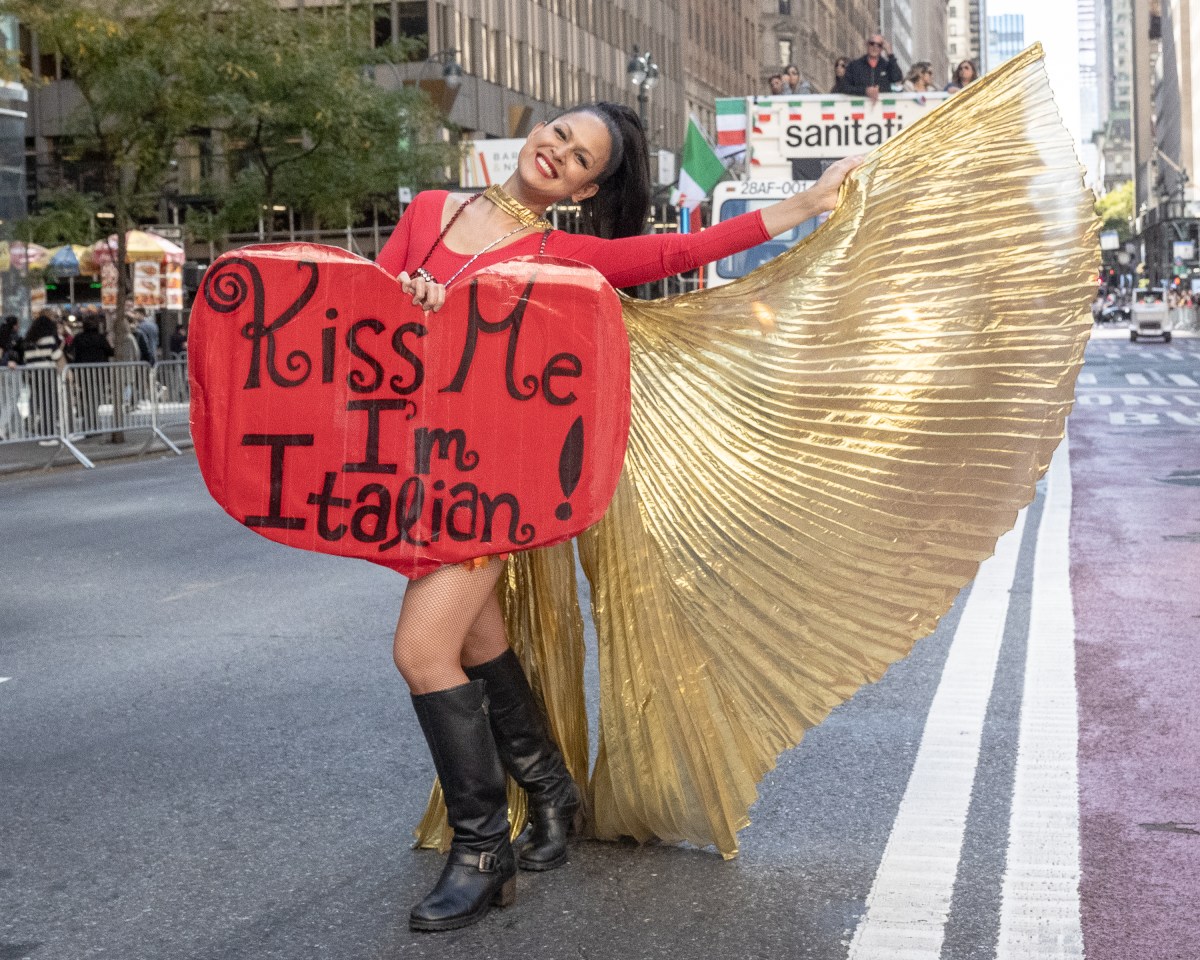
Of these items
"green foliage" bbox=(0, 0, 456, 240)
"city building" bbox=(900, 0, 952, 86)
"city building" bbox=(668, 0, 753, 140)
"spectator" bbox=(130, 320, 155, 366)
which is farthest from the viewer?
"city building" bbox=(900, 0, 952, 86)

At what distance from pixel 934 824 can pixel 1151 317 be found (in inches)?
2318

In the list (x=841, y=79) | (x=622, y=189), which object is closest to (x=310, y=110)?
(x=841, y=79)

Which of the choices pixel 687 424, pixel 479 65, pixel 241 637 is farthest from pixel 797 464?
pixel 479 65

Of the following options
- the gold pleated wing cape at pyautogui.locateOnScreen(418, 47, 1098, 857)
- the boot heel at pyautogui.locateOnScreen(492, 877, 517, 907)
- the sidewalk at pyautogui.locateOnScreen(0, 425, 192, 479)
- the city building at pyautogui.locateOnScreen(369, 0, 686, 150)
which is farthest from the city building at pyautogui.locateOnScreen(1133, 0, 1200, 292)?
the boot heel at pyautogui.locateOnScreen(492, 877, 517, 907)

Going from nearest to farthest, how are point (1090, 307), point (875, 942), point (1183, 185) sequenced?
point (875, 942) < point (1090, 307) < point (1183, 185)

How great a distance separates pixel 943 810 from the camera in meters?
4.70

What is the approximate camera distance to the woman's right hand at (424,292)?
143 inches

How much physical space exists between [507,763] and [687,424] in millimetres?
876

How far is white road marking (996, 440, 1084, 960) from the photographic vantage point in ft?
12.1

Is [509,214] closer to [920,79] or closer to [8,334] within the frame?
[920,79]

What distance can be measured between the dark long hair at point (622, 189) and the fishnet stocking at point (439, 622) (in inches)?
34.2

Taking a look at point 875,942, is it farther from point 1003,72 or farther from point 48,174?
point 48,174

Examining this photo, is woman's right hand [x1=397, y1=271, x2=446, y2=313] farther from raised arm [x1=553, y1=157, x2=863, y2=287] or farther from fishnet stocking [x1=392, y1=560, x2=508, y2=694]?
fishnet stocking [x1=392, y1=560, x2=508, y2=694]

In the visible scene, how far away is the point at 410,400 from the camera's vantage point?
12.1ft
